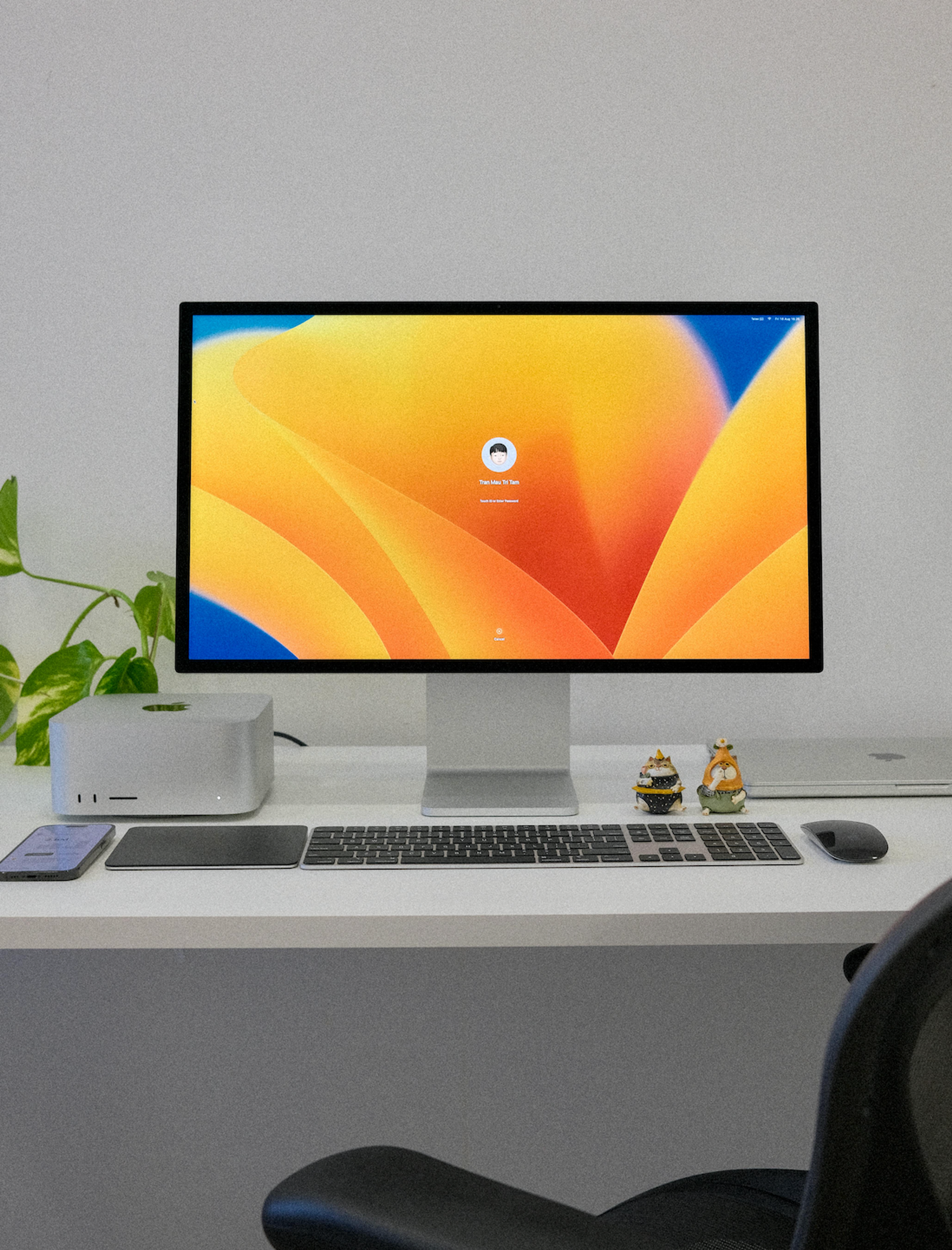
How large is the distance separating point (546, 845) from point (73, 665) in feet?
2.24

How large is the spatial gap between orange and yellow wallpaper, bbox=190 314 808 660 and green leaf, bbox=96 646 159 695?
0.65 ft

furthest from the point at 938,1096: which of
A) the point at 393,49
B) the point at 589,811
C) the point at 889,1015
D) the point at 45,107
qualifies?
the point at 45,107

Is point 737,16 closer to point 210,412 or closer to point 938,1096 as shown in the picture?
point 210,412

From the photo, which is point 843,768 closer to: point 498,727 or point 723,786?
→ point 723,786

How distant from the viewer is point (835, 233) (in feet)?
4.93

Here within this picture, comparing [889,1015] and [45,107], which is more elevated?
[45,107]

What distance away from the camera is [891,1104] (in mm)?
475

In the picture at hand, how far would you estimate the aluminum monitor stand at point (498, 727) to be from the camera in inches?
47.6

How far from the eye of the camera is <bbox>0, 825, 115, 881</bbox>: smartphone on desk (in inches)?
36.7

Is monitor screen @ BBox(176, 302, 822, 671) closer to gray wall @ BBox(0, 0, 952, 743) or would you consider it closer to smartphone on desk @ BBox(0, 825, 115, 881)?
smartphone on desk @ BBox(0, 825, 115, 881)

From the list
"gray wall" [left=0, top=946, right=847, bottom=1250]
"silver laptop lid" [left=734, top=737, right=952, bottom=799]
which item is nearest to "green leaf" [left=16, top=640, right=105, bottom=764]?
"gray wall" [left=0, top=946, right=847, bottom=1250]

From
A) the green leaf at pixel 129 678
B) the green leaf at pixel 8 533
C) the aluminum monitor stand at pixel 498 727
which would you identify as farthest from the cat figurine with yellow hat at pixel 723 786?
the green leaf at pixel 8 533

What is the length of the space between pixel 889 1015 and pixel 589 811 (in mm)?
694

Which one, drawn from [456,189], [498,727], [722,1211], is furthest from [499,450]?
[722,1211]
